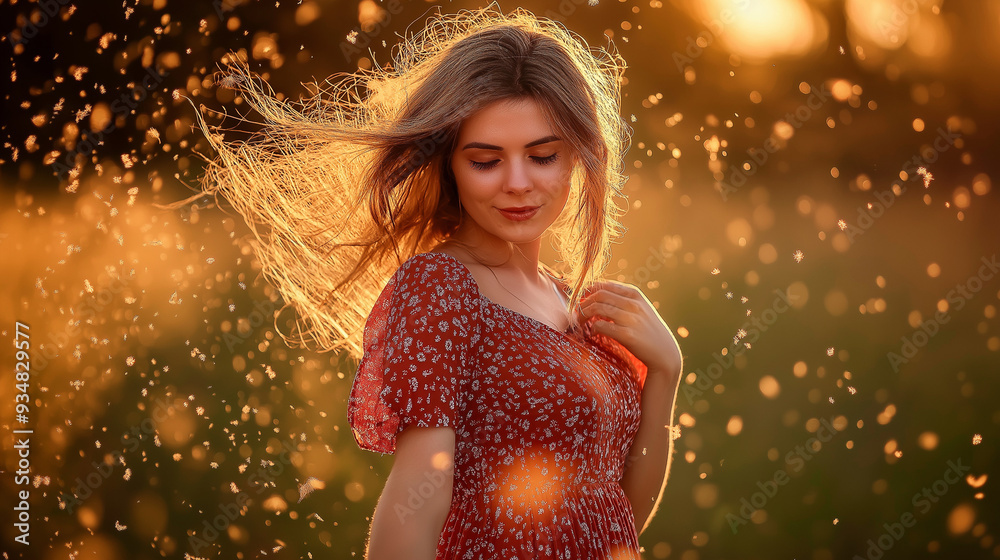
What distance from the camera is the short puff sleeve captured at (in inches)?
37.3

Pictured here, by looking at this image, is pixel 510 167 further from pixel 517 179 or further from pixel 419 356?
pixel 419 356

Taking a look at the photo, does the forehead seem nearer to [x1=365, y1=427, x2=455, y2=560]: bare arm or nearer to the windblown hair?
the windblown hair

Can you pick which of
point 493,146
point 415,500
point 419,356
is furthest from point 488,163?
point 415,500

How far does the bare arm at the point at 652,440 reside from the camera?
1.30 m

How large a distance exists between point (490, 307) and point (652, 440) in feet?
1.31

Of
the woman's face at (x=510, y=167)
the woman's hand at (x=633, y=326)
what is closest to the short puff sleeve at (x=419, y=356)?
the woman's face at (x=510, y=167)

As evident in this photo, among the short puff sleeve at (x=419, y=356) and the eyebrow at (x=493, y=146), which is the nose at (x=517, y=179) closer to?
the eyebrow at (x=493, y=146)

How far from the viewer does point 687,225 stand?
2.18 meters

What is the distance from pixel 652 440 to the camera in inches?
51.6

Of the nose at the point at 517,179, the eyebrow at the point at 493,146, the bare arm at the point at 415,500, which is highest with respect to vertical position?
the eyebrow at the point at 493,146

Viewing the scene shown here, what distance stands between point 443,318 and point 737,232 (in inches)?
54.6

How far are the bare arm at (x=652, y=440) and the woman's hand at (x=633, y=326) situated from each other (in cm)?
2

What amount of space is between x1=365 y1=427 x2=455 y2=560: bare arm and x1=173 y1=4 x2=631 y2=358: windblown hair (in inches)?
15.9

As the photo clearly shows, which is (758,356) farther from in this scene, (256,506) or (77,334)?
(77,334)
